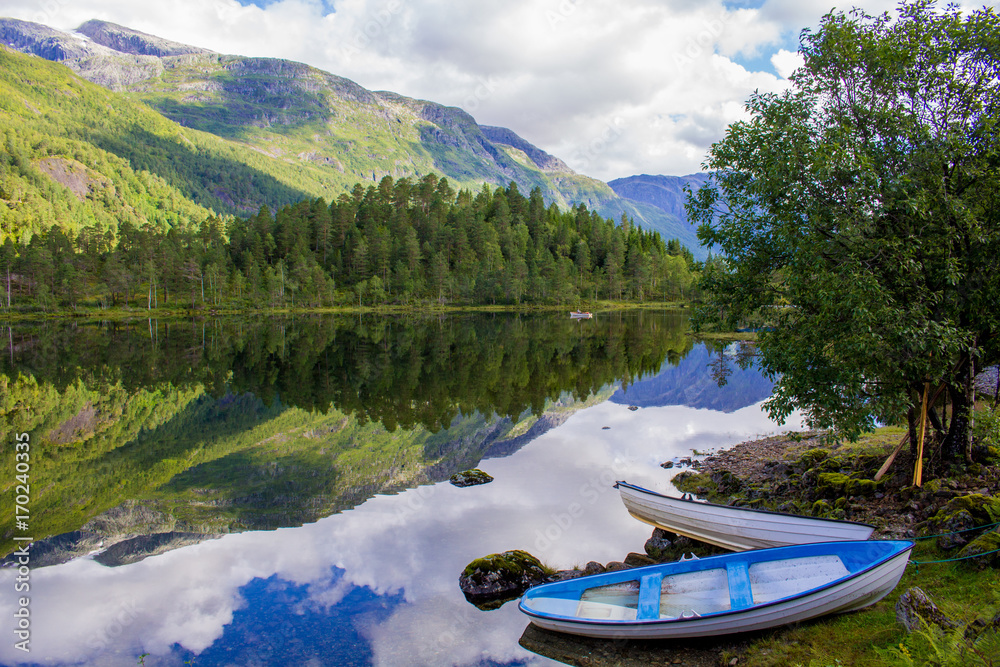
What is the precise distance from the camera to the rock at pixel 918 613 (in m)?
8.60

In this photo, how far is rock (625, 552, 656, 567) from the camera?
14445 millimetres

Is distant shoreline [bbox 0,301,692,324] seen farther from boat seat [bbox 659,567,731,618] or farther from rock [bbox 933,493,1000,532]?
boat seat [bbox 659,567,731,618]

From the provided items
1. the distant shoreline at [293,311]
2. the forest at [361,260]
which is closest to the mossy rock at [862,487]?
the distant shoreline at [293,311]

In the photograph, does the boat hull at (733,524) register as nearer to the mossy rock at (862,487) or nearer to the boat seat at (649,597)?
the boat seat at (649,597)

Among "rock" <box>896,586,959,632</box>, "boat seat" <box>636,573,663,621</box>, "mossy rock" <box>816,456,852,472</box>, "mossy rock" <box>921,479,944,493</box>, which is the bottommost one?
"boat seat" <box>636,573,663,621</box>

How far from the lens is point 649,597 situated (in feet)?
35.0

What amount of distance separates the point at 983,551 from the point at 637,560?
24.7 feet

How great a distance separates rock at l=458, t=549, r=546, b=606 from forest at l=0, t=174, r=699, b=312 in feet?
423

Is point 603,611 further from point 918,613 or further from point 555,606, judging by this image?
point 918,613

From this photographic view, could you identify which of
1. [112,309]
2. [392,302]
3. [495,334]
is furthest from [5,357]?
[392,302]

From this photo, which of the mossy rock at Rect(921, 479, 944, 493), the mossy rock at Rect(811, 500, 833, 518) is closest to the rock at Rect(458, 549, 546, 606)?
the mossy rock at Rect(811, 500, 833, 518)

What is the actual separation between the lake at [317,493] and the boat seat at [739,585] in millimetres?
4462

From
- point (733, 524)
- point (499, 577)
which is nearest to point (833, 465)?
point (733, 524)

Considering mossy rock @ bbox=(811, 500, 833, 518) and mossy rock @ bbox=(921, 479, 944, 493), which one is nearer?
mossy rock @ bbox=(921, 479, 944, 493)
